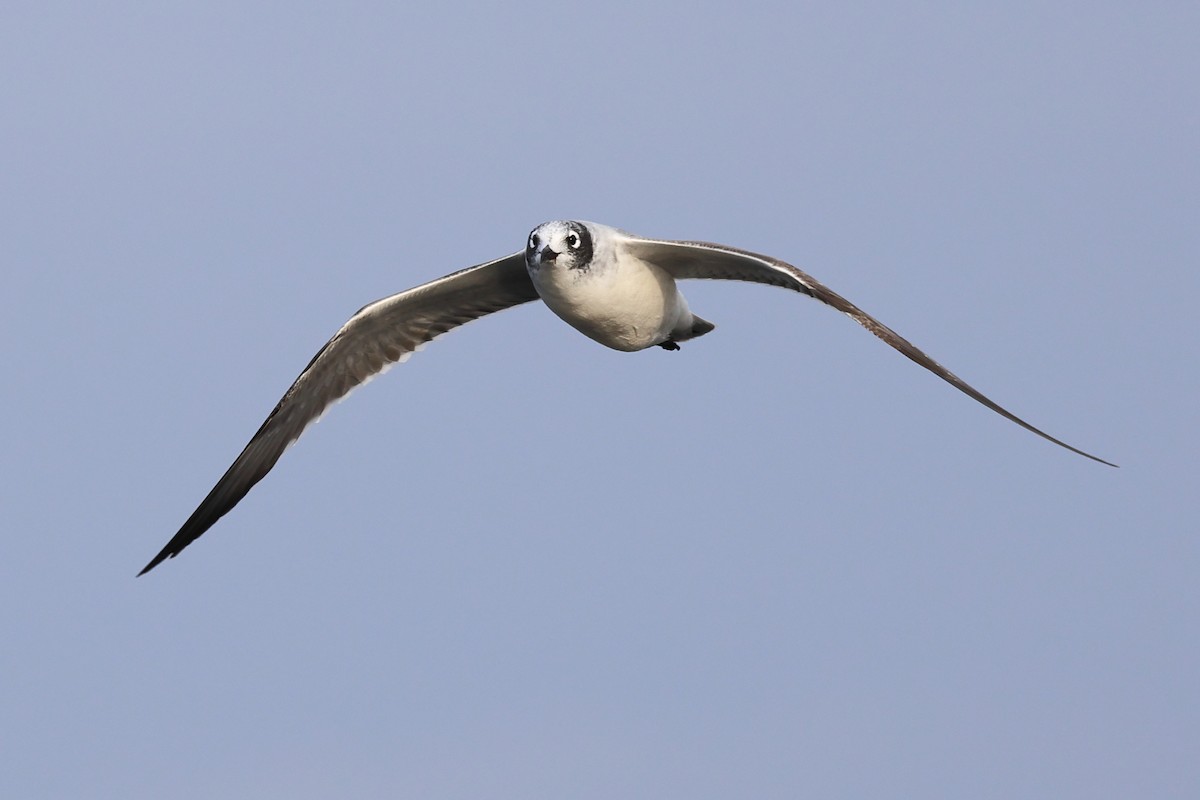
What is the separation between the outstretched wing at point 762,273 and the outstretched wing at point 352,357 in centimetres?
179

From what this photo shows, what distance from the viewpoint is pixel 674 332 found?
17109mm

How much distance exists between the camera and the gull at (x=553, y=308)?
48.0 ft

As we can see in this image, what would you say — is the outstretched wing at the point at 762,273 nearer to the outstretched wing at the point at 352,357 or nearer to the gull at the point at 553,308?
the gull at the point at 553,308

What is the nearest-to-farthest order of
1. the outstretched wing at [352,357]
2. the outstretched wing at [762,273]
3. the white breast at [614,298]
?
the outstretched wing at [762,273] < the white breast at [614,298] < the outstretched wing at [352,357]

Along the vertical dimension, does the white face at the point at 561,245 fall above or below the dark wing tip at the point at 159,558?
above

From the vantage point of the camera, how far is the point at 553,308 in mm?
15695

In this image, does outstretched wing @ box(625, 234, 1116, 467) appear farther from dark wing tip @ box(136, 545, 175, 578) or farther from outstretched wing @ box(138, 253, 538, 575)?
dark wing tip @ box(136, 545, 175, 578)

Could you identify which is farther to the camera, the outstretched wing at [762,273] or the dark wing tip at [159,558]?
the dark wing tip at [159,558]

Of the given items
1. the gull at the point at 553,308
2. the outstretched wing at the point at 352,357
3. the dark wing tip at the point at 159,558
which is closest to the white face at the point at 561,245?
the gull at the point at 553,308

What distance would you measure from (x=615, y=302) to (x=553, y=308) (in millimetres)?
735

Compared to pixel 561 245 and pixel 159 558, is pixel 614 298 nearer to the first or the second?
pixel 561 245

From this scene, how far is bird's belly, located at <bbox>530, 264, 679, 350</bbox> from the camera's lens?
15.0 meters

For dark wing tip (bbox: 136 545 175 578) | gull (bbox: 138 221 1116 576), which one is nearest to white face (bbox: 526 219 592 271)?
gull (bbox: 138 221 1116 576)

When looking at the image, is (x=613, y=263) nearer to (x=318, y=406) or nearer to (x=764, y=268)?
(x=764, y=268)
